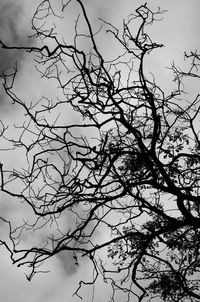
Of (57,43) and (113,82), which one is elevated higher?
(57,43)

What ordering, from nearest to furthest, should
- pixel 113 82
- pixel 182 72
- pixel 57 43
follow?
pixel 57 43 < pixel 113 82 < pixel 182 72

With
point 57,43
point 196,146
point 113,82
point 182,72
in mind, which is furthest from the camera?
point 196,146

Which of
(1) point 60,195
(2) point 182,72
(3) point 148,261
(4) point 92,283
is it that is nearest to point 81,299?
(4) point 92,283

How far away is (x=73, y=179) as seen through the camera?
5.96 meters

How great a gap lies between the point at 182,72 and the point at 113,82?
5.31 feet

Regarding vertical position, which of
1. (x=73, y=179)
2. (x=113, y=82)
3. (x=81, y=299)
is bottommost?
(x=81, y=299)

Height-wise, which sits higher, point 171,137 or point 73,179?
point 171,137

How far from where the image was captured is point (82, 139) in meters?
6.10

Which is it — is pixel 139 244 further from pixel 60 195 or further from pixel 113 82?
pixel 113 82

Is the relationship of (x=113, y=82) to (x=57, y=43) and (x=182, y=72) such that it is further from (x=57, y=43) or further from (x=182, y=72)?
(x=182, y=72)

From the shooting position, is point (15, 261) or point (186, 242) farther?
point (186, 242)

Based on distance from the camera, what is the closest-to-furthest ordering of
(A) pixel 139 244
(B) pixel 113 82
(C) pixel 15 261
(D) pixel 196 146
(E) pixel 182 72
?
(C) pixel 15 261
(B) pixel 113 82
(E) pixel 182 72
(A) pixel 139 244
(D) pixel 196 146

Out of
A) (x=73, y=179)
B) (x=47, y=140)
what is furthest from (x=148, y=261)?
(x=47, y=140)

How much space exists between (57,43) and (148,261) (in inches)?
213
